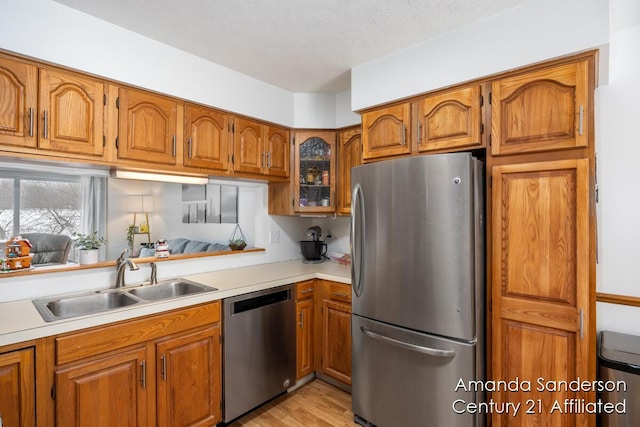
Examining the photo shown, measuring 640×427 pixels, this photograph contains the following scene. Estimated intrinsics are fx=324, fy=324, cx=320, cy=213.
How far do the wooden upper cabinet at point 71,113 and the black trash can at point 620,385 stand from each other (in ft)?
9.13

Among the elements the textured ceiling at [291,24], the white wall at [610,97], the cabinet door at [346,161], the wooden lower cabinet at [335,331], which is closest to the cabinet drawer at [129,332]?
the wooden lower cabinet at [335,331]

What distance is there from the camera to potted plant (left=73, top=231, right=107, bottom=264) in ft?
6.49

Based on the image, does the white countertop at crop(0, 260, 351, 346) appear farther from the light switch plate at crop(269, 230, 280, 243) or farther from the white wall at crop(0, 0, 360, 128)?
the white wall at crop(0, 0, 360, 128)

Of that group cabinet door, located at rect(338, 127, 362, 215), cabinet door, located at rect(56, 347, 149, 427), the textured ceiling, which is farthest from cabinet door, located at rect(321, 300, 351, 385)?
the textured ceiling

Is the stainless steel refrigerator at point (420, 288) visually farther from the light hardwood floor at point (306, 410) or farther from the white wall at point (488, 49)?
the white wall at point (488, 49)

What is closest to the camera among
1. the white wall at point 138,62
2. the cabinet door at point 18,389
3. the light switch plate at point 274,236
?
the cabinet door at point 18,389

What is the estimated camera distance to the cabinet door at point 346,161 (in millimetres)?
2754

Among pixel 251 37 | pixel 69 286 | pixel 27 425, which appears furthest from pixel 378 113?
pixel 27 425

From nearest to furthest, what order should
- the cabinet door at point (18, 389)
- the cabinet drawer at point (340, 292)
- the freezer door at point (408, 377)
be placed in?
1. the cabinet door at point (18, 389)
2. the freezer door at point (408, 377)
3. the cabinet drawer at point (340, 292)

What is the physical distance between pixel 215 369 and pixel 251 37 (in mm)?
2021

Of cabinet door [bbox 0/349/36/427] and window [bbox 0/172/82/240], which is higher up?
window [bbox 0/172/82/240]

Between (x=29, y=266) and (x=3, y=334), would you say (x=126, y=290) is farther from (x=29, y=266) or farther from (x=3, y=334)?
(x=3, y=334)

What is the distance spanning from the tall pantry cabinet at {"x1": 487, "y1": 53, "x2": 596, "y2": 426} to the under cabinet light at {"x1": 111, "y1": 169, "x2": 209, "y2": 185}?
189cm

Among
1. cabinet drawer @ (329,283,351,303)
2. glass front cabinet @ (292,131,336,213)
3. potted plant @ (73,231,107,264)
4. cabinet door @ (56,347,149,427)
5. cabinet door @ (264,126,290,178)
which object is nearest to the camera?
cabinet door @ (56,347,149,427)
